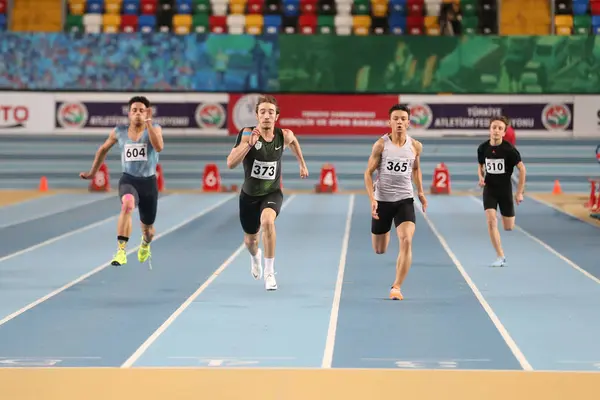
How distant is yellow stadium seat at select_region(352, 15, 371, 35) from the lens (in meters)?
31.9

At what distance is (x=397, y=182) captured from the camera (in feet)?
36.4

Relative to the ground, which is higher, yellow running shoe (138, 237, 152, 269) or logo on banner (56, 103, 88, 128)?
logo on banner (56, 103, 88, 128)

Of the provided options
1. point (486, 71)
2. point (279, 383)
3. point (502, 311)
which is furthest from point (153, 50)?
point (279, 383)

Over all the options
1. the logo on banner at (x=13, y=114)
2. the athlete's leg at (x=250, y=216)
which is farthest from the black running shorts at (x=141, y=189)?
the logo on banner at (x=13, y=114)

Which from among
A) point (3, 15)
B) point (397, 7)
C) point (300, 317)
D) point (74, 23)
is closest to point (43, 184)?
point (74, 23)

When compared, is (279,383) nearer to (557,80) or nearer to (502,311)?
(502,311)

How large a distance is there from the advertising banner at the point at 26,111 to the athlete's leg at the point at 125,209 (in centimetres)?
1795

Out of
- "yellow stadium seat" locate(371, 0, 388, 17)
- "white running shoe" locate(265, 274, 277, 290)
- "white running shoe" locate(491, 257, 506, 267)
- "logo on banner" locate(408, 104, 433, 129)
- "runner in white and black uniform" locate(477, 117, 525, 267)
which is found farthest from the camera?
"yellow stadium seat" locate(371, 0, 388, 17)

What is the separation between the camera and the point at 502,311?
10531 millimetres

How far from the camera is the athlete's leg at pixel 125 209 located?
42.1 ft

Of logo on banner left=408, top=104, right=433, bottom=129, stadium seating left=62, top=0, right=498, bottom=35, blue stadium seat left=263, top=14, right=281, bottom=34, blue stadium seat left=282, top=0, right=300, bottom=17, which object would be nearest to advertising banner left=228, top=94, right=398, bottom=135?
logo on banner left=408, top=104, right=433, bottom=129

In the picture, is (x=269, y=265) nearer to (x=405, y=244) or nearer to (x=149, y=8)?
(x=405, y=244)

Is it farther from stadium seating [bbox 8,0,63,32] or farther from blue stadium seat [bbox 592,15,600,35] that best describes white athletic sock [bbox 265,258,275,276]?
blue stadium seat [bbox 592,15,600,35]

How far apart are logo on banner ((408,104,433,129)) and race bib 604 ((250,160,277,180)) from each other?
62.5ft
